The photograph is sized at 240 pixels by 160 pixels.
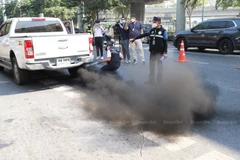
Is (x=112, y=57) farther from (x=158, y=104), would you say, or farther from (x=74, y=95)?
(x=158, y=104)

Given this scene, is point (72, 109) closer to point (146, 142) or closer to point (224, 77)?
point (146, 142)

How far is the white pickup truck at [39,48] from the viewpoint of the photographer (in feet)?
21.2

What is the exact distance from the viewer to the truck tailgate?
255 inches

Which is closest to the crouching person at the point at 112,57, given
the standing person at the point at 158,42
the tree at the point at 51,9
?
the standing person at the point at 158,42

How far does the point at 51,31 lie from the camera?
842 centimetres

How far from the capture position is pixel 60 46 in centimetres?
686

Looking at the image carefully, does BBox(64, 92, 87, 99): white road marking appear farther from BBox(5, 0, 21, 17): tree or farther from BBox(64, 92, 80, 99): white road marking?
BBox(5, 0, 21, 17): tree

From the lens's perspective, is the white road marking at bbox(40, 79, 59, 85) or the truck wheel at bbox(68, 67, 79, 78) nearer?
the white road marking at bbox(40, 79, 59, 85)

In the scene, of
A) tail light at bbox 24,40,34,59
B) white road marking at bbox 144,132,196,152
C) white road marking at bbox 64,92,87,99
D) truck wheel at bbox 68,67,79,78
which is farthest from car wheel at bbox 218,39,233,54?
white road marking at bbox 144,132,196,152

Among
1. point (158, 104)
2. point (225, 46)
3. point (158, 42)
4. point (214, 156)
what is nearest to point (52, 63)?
point (158, 42)

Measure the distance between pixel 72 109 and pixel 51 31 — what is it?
4.02 m

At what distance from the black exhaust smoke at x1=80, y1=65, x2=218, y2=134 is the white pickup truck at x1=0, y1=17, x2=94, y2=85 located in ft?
4.13

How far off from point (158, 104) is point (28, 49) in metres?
3.44

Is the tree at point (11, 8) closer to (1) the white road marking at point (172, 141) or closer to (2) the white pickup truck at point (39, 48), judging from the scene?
(2) the white pickup truck at point (39, 48)
